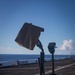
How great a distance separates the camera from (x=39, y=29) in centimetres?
665

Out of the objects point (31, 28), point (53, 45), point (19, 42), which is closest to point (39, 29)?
point (31, 28)

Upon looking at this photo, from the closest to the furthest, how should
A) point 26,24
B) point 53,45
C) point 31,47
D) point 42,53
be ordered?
point 31,47
point 26,24
point 42,53
point 53,45

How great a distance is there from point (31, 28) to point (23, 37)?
348mm

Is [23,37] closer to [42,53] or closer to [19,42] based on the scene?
[19,42]

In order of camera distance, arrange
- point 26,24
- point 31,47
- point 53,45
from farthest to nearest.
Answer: point 53,45
point 26,24
point 31,47

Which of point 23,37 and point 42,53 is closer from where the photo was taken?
point 23,37

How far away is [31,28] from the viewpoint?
6.69 metres

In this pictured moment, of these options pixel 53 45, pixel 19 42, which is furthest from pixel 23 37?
pixel 53 45

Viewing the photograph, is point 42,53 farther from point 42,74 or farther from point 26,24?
point 26,24

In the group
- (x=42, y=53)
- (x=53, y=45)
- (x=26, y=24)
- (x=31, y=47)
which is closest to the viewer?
(x=31, y=47)

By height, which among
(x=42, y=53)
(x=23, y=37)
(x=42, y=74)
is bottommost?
(x=42, y=74)

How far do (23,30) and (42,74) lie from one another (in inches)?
58.7

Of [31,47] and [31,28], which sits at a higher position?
[31,28]

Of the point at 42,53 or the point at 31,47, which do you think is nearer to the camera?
the point at 31,47
